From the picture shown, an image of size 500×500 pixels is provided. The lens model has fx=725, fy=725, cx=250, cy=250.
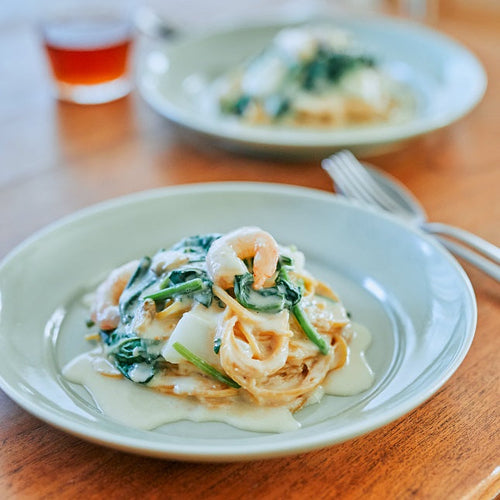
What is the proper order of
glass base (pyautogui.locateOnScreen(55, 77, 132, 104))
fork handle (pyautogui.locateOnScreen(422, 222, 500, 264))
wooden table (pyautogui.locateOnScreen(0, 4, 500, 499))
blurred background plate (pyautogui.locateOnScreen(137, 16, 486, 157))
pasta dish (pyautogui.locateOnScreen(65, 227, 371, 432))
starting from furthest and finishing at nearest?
glass base (pyautogui.locateOnScreen(55, 77, 132, 104)), blurred background plate (pyautogui.locateOnScreen(137, 16, 486, 157)), fork handle (pyautogui.locateOnScreen(422, 222, 500, 264)), pasta dish (pyautogui.locateOnScreen(65, 227, 371, 432)), wooden table (pyautogui.locateOnScreen(0, 4, 500, 499))

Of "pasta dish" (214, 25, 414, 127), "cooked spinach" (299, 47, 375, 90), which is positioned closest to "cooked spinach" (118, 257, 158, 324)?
"pasta dish" (214, 25, 414, 127)

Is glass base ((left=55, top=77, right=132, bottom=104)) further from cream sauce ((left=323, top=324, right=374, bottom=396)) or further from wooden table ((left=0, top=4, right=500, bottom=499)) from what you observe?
cream sauce ((left=323, top=324, right=374, bottom=396))

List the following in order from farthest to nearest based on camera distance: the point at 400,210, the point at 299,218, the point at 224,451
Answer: the point at 400,210, the point at 299,218, the point at 224,451

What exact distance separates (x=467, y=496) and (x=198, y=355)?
48 cm

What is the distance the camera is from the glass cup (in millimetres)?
2447

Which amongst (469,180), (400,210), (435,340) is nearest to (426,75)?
(469,180)

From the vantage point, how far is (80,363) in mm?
1296

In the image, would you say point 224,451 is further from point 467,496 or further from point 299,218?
point 299,218

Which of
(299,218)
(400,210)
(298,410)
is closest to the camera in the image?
(298,410)

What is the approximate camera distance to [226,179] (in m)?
2.10

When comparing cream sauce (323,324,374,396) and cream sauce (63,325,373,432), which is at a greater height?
cream sauce (63,325,373,432)

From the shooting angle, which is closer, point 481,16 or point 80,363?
point 80,363

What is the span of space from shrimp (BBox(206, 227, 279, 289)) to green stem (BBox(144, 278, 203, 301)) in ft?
0.09

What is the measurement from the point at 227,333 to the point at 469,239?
671mm
